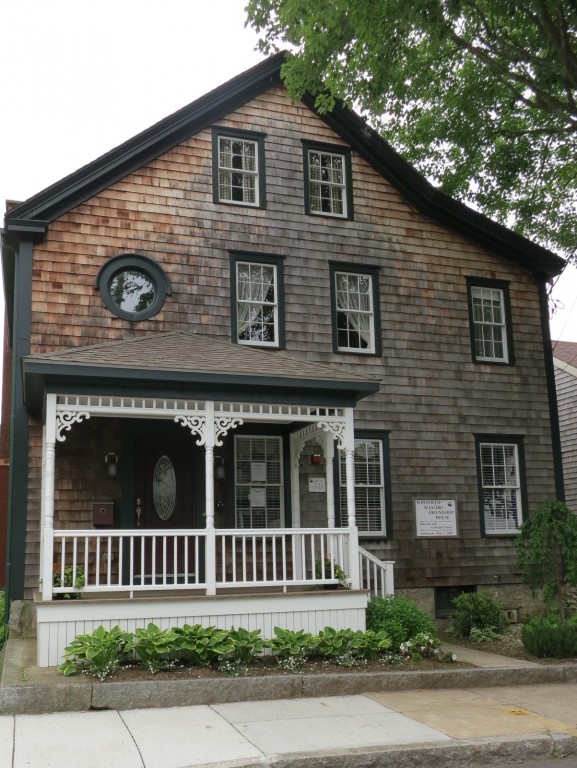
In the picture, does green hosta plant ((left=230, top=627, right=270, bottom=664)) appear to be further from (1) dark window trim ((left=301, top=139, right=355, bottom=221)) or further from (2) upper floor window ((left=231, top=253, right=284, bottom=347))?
(1) dark window trim ((left=301, top=139, right=355, bottom=221))

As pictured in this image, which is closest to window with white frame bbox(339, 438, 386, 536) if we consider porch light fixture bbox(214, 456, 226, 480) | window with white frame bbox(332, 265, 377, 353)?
window with white frame bbox(332, 265, 377, 353)

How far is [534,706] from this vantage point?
330 inches

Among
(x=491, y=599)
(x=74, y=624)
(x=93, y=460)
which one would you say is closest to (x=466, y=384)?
(x=491, y=599)

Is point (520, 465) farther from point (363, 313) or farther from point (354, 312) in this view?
point (354, 312)

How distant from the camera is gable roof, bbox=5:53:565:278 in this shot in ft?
40.2

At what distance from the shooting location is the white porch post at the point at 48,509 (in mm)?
9227

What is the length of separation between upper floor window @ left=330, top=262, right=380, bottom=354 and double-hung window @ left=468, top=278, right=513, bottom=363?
1972 millimetres

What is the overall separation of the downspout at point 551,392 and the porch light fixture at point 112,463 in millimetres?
7850

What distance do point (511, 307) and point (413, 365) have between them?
2.53 m

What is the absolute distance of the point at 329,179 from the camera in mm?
14594

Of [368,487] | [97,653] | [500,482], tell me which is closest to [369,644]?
[97,653]

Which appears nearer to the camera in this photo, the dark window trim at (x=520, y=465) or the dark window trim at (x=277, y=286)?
the dark window trim at (x=277, y=286)

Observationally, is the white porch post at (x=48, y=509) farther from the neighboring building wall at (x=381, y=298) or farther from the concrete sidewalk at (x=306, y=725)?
the neighboring building wall at (x=381, y=298)

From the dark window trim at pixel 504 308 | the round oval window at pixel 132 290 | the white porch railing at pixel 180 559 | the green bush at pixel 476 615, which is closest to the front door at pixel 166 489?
the white porch railing at pixel 180 559
